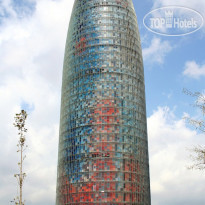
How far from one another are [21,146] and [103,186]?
289 ft

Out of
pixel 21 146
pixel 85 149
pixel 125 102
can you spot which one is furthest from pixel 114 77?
pixel 21 146

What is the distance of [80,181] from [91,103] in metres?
34.4

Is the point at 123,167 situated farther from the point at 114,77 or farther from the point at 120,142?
the point at 114,77

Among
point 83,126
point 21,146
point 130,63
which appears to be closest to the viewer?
point 21,146

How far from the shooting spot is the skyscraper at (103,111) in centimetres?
13212

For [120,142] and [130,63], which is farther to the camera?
[130,63]

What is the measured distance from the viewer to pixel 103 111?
5536 inches

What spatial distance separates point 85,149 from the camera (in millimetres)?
137375

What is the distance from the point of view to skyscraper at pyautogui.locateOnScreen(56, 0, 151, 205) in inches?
5202

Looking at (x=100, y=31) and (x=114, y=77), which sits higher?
(x=100, y=31)

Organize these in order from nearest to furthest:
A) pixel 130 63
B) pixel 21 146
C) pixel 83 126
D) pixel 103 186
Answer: pixel 21 146 → pixel 103 186 → pixel 83 126 → pixel 130 63

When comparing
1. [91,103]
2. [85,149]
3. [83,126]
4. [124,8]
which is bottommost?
[85,149]

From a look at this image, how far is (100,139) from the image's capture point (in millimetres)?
136750

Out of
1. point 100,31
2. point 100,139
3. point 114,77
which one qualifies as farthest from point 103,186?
point 100,31
